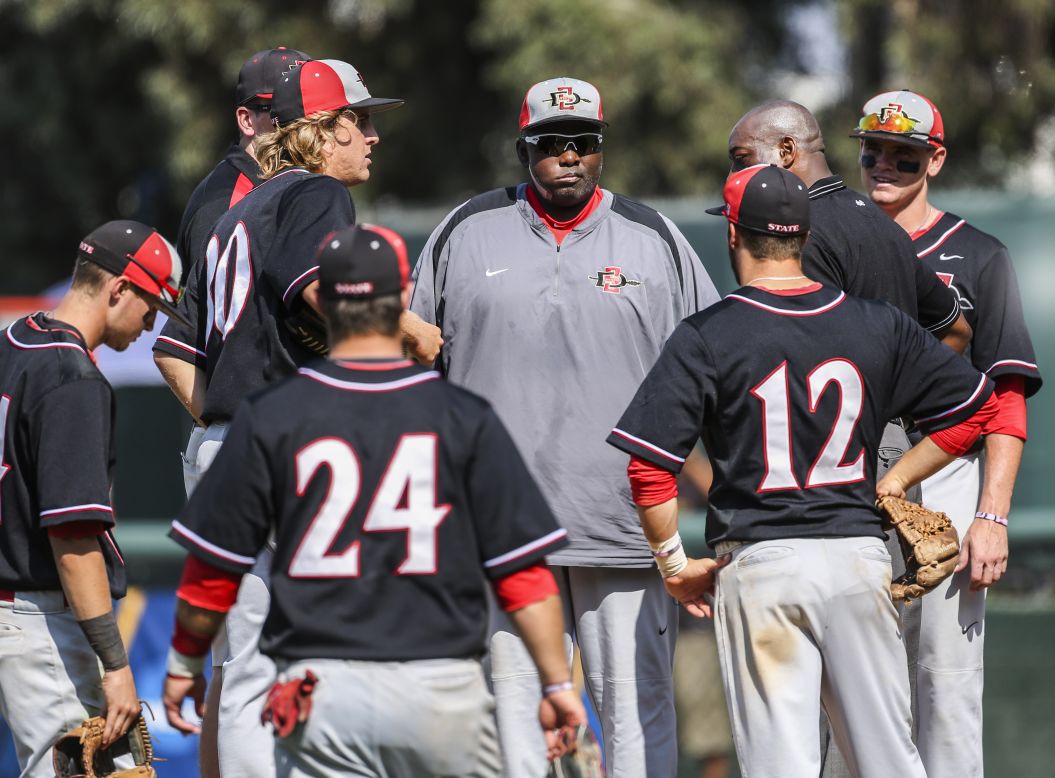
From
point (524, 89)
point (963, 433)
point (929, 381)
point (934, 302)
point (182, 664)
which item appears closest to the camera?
point (182, 664)

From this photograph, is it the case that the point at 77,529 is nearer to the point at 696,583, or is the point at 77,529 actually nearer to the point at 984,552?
the point at 696,583

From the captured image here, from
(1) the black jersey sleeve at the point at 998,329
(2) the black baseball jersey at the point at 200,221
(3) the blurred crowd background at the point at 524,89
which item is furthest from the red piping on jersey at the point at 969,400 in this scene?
(3) the blurred crowd background at the point at 524,89

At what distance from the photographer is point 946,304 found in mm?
5355

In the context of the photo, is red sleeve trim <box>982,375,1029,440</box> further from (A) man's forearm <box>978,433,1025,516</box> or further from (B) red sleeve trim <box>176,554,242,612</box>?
(B) red sleeve trim <box>176,554,242,612</box>

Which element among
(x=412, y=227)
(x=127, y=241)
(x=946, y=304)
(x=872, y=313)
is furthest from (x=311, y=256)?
(x=412, y=227)

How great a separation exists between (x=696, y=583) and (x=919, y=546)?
0.74m

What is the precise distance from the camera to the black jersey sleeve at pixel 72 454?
15.7 ft

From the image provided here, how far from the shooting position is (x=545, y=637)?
385 cm

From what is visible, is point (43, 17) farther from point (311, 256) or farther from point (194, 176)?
point (311, 256)

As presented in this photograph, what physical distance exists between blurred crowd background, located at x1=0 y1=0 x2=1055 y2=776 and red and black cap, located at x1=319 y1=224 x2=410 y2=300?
6.91 metres

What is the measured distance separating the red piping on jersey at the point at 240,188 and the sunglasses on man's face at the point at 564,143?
1.09 m

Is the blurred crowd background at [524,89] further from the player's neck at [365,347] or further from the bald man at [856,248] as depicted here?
the player's neck at [365,347]

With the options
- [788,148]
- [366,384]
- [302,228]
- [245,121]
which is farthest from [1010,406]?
[245,121]

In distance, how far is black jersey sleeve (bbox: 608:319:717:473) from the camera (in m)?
4.59
